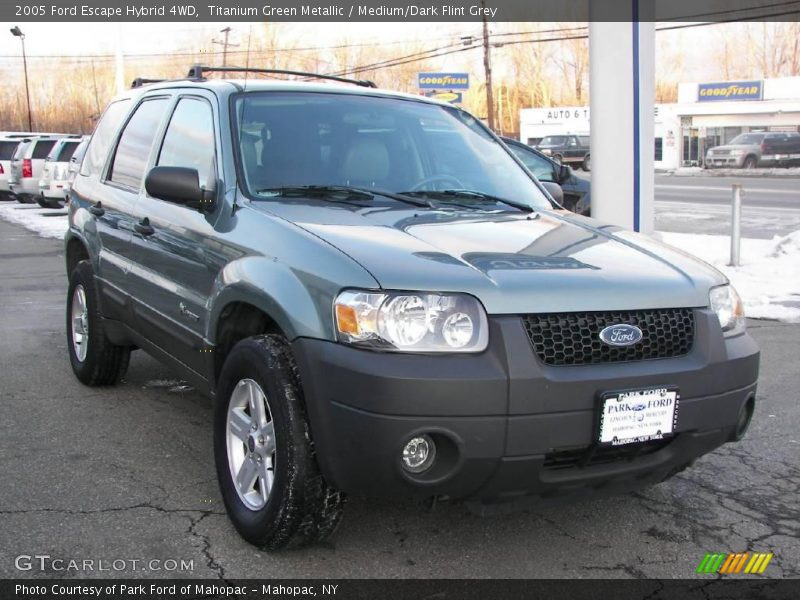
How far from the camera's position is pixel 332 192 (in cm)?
402

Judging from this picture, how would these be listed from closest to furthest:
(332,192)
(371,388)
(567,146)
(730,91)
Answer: (371,388)
(332,192)
(567,146)
(730,91)

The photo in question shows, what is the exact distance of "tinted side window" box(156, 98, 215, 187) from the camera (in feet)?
13.7

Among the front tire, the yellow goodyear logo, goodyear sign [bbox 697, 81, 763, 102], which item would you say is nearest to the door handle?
the front tire

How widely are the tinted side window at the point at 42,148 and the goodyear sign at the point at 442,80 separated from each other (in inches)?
1293

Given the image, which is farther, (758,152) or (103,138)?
(758,152)

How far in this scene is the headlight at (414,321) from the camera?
2912mm

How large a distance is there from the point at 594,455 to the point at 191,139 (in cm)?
254

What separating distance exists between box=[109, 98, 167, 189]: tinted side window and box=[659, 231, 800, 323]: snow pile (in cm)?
569

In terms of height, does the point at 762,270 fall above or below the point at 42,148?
below

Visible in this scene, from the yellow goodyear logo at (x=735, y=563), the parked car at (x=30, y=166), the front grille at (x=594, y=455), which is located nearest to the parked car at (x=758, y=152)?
the parked car at (x=30, y=166)

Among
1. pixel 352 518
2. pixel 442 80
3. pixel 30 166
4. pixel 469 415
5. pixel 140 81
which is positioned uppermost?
Result: pixel 442 80

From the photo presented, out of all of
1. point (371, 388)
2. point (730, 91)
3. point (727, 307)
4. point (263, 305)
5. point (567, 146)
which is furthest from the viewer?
point (730, 91)

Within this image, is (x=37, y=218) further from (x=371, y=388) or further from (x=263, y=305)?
(x=371, y=388)

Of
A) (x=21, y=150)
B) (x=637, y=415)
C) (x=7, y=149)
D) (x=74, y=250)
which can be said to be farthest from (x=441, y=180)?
(x=7, y=149)
